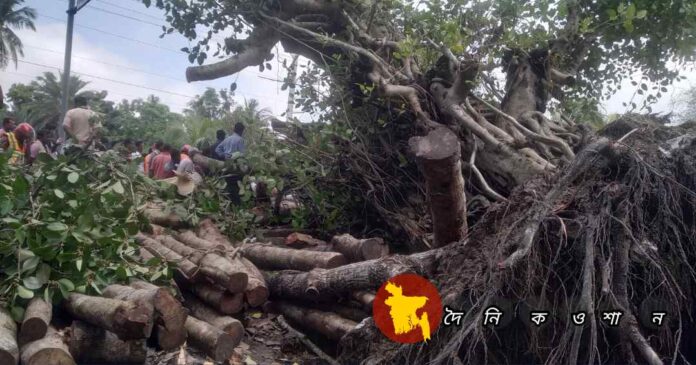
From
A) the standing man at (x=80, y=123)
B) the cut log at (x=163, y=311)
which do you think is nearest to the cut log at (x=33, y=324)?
the cut log at (x=163, y=311)

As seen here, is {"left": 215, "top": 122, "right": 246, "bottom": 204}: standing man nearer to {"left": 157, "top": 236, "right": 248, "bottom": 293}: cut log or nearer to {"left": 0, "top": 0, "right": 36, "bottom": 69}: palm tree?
{"left": 157, "top": 236, "right": 248, "bottom": 293}: cut log

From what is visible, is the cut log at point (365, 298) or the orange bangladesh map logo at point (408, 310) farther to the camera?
the cut log at point (365, 298)

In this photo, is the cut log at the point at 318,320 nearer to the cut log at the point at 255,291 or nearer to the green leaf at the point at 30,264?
the cut log at the point at 255,291

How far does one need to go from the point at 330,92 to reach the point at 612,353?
421 centimetres

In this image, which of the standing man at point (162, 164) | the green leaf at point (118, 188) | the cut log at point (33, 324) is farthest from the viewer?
the standing man at point (162, 164)

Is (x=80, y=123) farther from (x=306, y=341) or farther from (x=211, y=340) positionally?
(x=306, y=341)

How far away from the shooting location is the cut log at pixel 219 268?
12.9 ft

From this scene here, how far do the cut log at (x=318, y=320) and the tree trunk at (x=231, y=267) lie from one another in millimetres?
411

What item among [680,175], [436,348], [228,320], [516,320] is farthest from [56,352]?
[680,175]

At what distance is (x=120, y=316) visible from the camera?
3.00 m

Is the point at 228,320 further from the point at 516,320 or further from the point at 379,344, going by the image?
the point at 516,320

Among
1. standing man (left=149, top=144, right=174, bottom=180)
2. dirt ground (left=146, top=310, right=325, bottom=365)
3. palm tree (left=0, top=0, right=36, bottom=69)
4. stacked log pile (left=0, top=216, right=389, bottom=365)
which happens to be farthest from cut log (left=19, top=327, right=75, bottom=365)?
palm tree (left=0, top=0, right=36, bottom=69)

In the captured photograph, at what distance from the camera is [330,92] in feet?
20.8

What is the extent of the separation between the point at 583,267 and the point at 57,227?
3.13m
